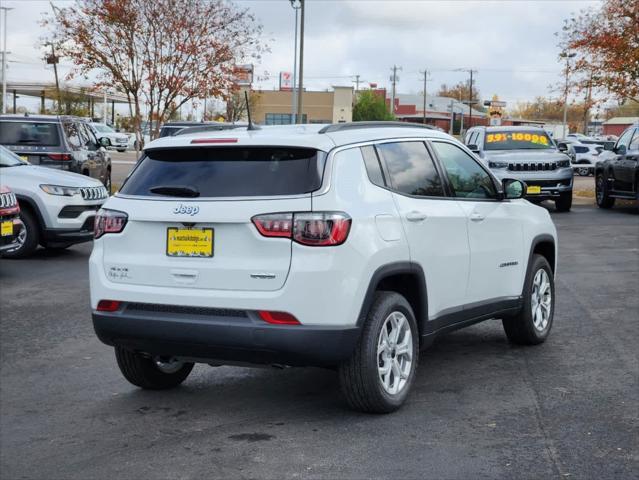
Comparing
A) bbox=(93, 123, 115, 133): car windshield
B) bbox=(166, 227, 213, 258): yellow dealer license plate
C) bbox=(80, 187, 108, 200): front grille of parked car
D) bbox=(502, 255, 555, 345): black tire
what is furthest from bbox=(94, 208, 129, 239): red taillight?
bbox=(93, 123, 115, 133): car windshield

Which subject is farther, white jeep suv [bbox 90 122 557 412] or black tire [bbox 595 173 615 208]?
black tire [bbox 595 173 615 208]

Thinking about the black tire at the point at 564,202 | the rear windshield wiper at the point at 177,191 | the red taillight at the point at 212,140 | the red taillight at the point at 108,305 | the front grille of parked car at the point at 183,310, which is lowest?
the black tire at the point at 564,202

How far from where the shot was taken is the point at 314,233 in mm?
5371

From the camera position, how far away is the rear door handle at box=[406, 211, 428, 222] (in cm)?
605

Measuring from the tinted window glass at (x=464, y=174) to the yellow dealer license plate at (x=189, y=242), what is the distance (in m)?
1.95

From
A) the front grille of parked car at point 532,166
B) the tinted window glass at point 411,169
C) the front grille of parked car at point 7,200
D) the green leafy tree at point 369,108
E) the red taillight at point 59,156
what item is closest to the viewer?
the tinted window glass at point 411,169

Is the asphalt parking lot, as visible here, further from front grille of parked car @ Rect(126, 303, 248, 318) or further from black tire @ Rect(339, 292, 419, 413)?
front grille of parked car @ Rect(126, 303, 248, 318)

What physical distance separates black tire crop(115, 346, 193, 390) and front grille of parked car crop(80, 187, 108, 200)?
782 cm

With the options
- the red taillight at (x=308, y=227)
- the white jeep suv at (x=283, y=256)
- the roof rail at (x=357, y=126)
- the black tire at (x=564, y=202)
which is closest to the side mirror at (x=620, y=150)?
the black tire at (x=564, y=202)

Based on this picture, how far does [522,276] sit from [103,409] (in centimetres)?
325

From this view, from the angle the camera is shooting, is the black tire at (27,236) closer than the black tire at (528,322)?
No

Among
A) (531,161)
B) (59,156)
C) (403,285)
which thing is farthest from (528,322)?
(531,161)

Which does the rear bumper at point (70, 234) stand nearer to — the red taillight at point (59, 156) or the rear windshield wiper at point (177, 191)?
the red taillight at point (59, 156)

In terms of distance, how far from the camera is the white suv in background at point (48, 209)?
45.5 ft
